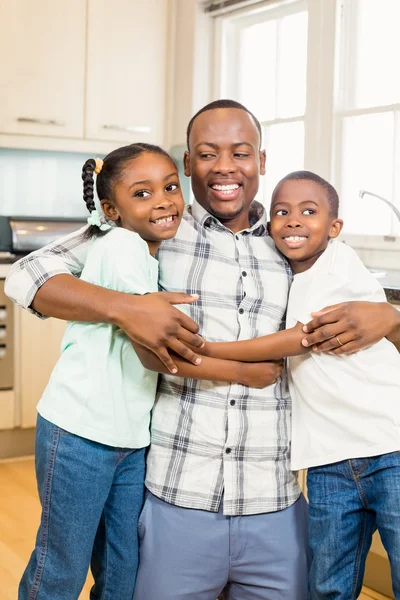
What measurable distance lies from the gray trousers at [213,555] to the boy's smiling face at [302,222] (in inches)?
19.0

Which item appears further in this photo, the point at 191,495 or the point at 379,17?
the point at 379,17

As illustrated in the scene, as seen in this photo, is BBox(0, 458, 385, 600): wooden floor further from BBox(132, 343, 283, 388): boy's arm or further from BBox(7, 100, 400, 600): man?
BBox(132, 343, 283, 388): boy's arm

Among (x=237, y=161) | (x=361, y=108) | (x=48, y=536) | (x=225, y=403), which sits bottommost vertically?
(x=48, y=536)

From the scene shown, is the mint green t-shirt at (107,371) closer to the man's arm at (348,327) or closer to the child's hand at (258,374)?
the child's hand at (258,374)

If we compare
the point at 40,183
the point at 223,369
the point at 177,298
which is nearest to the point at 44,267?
the point at 177,298

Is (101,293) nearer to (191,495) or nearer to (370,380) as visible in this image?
(191,495)

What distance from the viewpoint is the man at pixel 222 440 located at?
1390mm

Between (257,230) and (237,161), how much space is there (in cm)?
15

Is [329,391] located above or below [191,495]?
above

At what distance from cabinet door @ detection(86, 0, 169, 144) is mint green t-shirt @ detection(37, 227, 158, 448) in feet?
9.32

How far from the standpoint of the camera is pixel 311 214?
151 centimetres

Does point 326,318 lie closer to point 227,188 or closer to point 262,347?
point 262,347

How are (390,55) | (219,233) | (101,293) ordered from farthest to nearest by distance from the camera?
(390,55)
(219,233)
(101,293)

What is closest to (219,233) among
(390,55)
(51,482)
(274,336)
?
(274,336)
